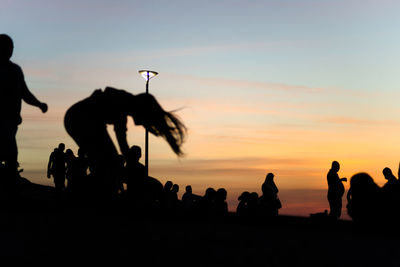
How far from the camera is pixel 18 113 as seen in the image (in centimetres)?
851

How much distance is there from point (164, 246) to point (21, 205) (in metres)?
4.03

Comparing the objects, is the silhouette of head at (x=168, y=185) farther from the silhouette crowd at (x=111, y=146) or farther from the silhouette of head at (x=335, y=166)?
the silhouette of head at (x=335, y=166)

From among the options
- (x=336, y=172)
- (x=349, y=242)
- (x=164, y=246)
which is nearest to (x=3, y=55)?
(x=164, y=246)

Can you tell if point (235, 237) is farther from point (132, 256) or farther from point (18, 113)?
point (18, 113)

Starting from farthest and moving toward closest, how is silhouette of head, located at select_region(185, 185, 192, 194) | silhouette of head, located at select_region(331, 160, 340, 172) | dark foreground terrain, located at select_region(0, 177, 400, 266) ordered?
silhouette of head, located at select_region(185, 185, 192, 194) → silhouette of head, located at select_region(331, 160, 340, 172) → dark foreground terrain, located at select_region(0, 177, 400, 266)

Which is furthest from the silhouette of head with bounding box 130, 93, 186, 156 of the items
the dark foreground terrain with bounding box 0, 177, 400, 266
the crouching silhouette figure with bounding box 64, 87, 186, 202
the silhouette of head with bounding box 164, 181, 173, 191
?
the silhouette of head with bounding box 164, 181, 173, 191

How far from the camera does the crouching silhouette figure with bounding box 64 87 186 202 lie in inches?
327

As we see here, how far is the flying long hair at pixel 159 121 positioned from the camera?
27.1ft

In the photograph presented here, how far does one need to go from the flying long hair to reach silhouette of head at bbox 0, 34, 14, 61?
1.86 m

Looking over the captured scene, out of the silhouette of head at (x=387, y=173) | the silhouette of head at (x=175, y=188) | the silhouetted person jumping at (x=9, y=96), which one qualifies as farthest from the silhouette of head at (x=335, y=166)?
the silhouetted person jumping at (x=9, y=96)

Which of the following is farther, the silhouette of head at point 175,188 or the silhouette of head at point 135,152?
the silhouette of head at point 175,188

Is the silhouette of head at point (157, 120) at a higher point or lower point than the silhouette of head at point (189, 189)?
higher

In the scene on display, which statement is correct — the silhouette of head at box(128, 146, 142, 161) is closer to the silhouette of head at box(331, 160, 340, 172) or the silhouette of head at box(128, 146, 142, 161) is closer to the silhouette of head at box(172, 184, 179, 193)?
the silhouette of head at box(172, 184, 179, 193)

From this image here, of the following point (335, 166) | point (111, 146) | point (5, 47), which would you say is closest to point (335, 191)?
point (335, 166)
